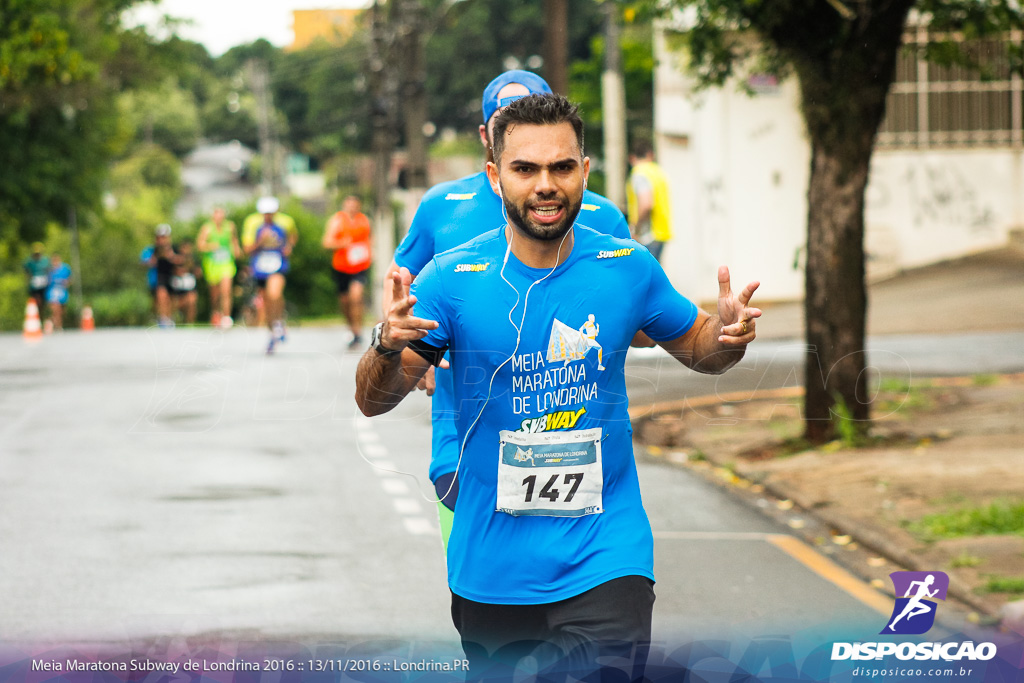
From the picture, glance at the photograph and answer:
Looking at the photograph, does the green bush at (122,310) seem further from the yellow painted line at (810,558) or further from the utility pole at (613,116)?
the yellow painted line at (810,558)

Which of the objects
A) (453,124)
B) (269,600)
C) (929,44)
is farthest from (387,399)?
(453,124)

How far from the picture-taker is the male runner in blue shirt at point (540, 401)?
357 cm

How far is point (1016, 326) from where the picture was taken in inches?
762

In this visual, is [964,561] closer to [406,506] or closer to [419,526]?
[419,526]

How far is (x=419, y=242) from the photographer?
504cm

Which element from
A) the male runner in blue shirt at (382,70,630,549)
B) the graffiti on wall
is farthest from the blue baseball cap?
the graffiti on wall

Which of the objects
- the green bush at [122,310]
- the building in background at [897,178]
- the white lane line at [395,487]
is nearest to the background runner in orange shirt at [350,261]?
the white lane line at [395,487]

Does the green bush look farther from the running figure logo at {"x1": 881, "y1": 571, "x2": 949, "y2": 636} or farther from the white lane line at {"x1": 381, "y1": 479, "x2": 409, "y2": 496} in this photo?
the running figure logo at {"x1": 881, "y1": 571, "x2": 949, "y2": 636}

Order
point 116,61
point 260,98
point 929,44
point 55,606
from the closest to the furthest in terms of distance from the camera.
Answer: point 55,606, point 929,44, point 116,61, point 260,98

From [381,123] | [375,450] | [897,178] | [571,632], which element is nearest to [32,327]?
[381,123]

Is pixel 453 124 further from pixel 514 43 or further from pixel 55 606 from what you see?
pixel 55 606

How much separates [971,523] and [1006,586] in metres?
1.29

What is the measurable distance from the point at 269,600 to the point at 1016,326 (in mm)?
14861

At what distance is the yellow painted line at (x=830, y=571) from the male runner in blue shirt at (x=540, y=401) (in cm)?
334
